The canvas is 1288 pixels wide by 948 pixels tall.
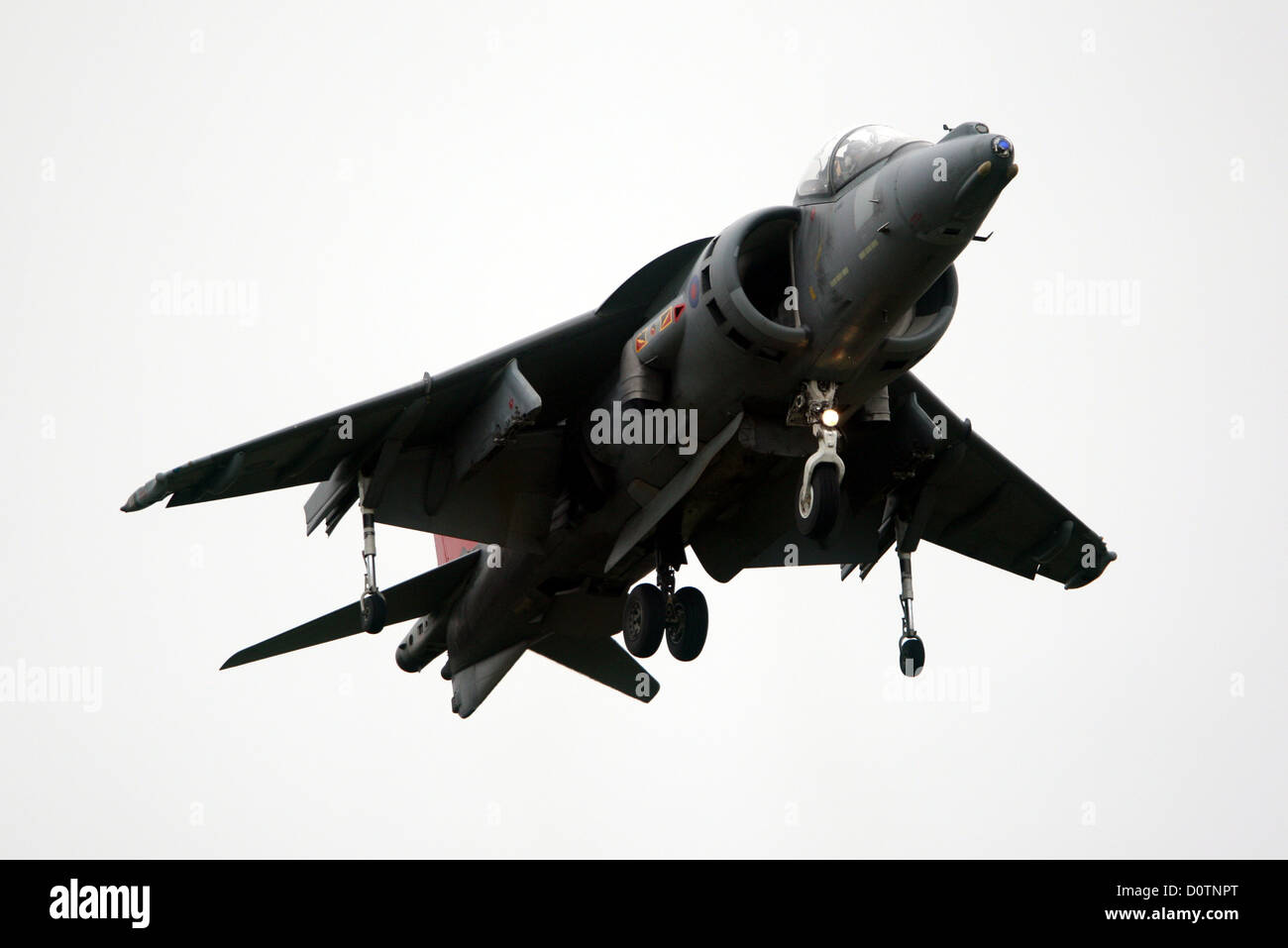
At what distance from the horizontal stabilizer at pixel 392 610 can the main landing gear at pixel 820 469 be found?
5.51m

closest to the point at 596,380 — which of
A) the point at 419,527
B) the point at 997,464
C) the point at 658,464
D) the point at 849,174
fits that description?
the point at 658,464

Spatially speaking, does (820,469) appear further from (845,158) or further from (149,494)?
(149,494)

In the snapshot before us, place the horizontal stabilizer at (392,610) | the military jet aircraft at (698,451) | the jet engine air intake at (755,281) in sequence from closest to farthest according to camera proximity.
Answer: the military jet aircraft at (698,451) < the jet engine air intake at (755,281) < the horizontal stabilizer at (392,610)

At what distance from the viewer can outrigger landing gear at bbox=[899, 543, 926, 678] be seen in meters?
17.2

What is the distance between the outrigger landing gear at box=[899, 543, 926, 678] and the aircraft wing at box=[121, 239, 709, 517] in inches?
149

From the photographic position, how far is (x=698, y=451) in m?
15.6

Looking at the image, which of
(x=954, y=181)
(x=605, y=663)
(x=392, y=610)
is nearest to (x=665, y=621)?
(x=392, y=610)

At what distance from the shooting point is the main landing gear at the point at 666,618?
54.4 ft

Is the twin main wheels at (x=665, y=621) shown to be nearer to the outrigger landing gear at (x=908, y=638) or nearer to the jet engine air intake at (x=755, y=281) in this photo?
the outrigger landing gear at (x=908, y=638)

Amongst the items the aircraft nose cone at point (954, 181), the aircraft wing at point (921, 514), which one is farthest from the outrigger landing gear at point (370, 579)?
the aircraft nose cone at point (954, 181)

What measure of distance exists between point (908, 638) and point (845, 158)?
524 centimetres

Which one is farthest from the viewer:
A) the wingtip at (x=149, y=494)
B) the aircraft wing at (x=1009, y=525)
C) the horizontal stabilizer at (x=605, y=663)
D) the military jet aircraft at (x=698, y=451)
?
the horizontal stabilizer at (x=605, y=663)

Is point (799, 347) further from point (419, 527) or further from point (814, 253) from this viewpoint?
point (419, 527)

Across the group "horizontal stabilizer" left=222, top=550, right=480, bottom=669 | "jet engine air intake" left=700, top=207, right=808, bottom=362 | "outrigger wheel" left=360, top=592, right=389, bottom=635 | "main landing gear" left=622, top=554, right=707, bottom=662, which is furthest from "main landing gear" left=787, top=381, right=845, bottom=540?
"horizontal stabilizer" left=222, top=550, right=480, bottom=669
